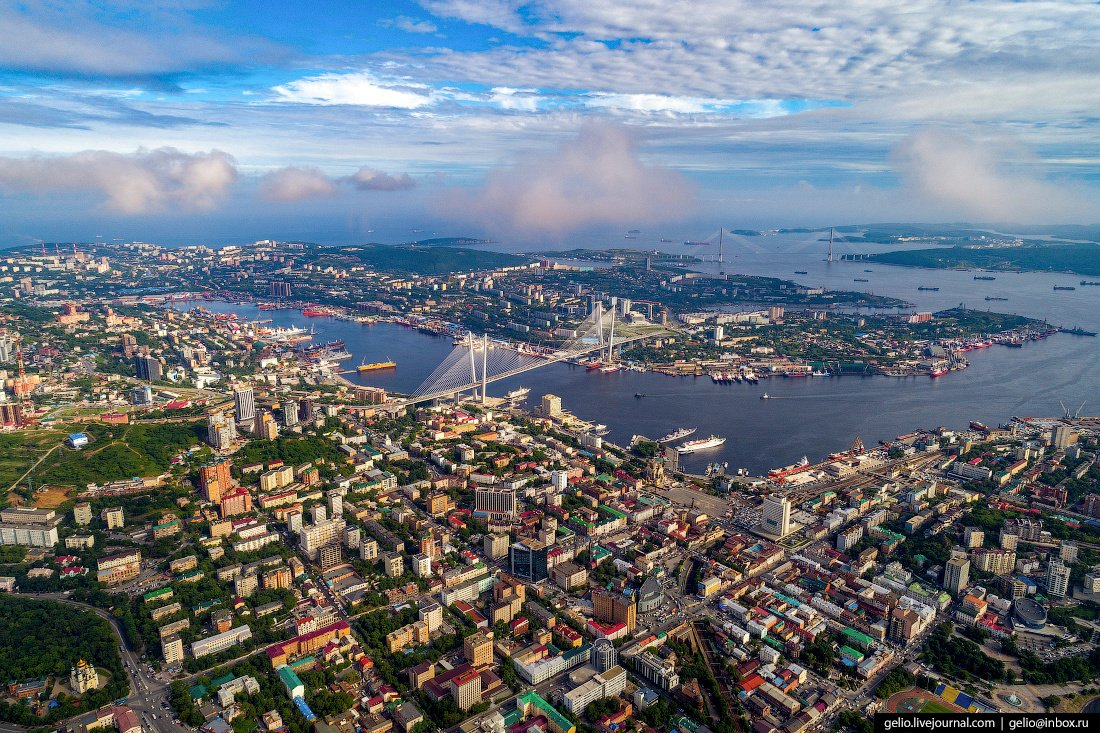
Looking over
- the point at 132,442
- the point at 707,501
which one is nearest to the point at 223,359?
the point at 132,442

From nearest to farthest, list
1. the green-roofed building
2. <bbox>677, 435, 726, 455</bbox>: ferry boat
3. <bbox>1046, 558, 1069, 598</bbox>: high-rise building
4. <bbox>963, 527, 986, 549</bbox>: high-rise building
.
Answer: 1. the green-roofed building
2. <bbox>1046, 558, 1069, 598</bbox>: high-rise building
3. <bbox>963, 527, 986, 549</bbox>: high-rise building
4. <bbox>677, 435, 726, 455</bbox>: ferry boat

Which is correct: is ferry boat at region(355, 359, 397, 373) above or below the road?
above

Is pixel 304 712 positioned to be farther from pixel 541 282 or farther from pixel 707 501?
pixel 541 282

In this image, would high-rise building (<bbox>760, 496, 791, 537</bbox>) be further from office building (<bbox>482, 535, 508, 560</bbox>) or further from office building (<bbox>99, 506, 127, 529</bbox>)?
office building (<bbox>99, 506, 127, 529</bbox>)

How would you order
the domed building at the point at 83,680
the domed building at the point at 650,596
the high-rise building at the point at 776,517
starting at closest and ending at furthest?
the domed building at the point at 83,680 → the domed building at the point at 650,596 → the high-rise building at the point at 776,517

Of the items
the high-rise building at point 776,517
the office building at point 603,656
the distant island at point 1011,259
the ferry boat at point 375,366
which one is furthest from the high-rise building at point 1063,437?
the distant island at point 1011,259

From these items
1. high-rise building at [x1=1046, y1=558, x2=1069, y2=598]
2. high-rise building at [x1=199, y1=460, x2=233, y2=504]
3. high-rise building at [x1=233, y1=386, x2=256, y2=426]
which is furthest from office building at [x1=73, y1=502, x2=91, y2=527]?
high-rise building at [x1=1046, y1=558, x2=1069, y2=598]

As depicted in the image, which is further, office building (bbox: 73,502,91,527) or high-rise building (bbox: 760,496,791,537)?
high-rise building (bbox: 760,496,791,537)

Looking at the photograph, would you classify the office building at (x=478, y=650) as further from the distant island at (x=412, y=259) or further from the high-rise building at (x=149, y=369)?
the distant island at (x=412, y=259)
